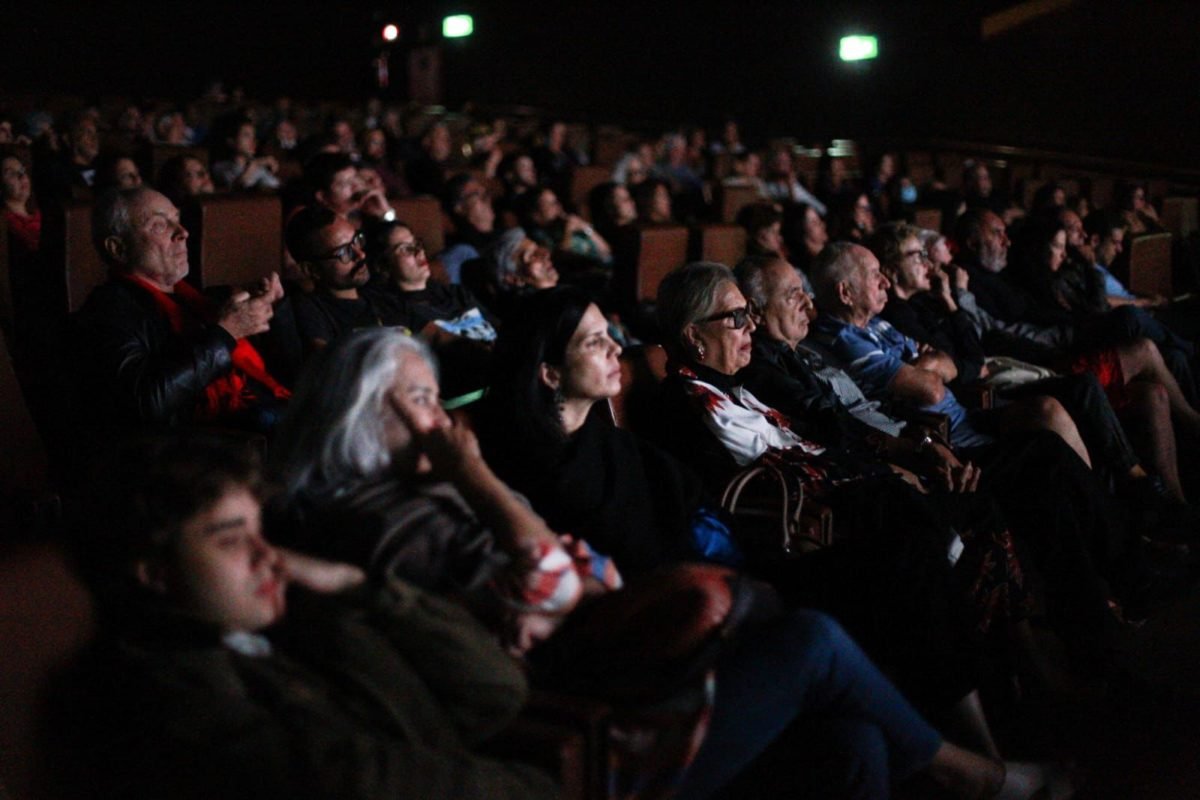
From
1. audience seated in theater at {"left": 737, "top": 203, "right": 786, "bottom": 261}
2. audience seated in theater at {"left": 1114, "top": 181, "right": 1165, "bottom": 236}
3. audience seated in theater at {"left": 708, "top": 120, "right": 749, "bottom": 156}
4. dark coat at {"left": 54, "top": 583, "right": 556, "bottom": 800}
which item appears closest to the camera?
dark coat at {"left": 54, "top": 583, "right": 556, "bottom": 800}

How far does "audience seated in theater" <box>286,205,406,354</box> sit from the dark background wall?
6250mm

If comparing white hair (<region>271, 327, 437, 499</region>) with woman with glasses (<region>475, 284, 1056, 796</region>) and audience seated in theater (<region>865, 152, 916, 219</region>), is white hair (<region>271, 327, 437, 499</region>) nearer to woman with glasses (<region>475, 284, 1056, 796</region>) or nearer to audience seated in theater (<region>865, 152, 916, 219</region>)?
woman with glasses (<region>475, 284, 1056, 796</region>)

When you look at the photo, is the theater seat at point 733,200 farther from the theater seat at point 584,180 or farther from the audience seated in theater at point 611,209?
the theater seat at point 584,180

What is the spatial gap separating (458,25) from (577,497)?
979 cm

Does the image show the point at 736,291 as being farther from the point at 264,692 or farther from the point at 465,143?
the point at 465,143

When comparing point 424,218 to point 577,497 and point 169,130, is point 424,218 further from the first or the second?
point 169,130

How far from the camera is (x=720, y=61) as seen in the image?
960 centimetres

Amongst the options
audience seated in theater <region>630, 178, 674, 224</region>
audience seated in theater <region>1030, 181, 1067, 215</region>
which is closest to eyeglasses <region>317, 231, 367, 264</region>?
audience seated in theater <region>630, 178, 674, 224</region>

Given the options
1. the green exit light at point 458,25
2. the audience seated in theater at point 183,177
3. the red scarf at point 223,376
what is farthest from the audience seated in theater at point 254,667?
the green exit light at point 458,25

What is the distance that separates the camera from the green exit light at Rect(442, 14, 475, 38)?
1058 centimetres

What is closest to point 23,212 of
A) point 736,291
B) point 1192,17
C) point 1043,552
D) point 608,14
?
point 736,291

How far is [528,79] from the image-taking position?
34.7ft

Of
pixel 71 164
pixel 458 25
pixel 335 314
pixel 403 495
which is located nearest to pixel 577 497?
pixel 403 495

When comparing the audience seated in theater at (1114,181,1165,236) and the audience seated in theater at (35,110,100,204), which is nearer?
the audience seated in theater at (35,110,100,204)
